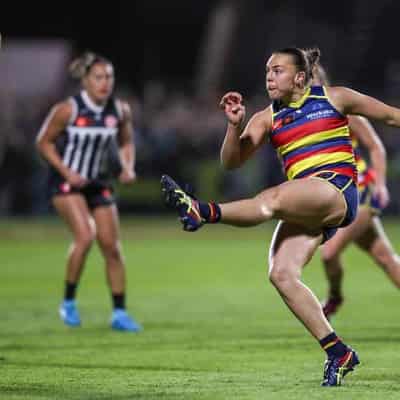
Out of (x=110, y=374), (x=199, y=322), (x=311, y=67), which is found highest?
(x=311, y=67)

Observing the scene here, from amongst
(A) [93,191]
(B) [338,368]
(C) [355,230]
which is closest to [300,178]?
(B) [338,368]

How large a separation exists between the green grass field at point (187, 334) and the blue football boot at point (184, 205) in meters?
0.96

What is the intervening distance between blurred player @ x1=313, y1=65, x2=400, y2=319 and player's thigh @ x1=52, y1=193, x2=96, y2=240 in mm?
2121

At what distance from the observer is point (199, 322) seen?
10.1m

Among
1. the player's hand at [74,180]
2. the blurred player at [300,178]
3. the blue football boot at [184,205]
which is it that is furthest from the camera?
the player's hand at [74,180]

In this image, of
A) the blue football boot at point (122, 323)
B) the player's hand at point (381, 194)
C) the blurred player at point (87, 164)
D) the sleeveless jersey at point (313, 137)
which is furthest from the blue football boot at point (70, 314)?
the sleeveless jersey at point (313, 137)

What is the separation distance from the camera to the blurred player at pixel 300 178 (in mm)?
Result: 6461

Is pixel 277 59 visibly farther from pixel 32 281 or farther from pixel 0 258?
pixel 0 258

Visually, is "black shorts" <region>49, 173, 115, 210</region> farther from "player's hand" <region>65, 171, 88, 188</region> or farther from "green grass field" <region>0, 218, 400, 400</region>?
"green grass field" <region>0, 218, 400, 400</region>

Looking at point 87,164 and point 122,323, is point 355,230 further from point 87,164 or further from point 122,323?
point 87,164

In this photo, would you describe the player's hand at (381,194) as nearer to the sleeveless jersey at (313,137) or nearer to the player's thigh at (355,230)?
the player's thigh at (355,230)

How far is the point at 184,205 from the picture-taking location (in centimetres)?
636

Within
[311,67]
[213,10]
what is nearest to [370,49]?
[213,10]

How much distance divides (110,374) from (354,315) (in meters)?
3.83
